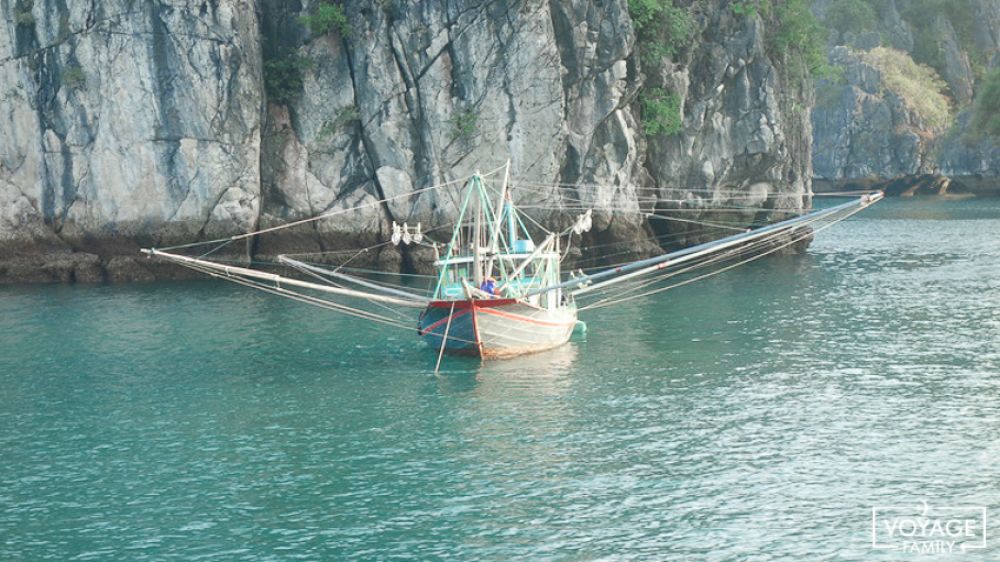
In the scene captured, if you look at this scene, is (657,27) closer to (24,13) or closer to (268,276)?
(24,13)

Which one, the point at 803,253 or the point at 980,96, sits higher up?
the point at 980,96

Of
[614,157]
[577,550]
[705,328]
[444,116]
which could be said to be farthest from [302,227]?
[577,550]

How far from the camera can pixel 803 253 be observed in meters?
81.7

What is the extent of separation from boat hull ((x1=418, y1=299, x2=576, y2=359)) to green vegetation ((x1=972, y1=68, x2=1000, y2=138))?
121 metres

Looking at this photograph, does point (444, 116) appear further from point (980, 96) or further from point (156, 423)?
point (980, 96)

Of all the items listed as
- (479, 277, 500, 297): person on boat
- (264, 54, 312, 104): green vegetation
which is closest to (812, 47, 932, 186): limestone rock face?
(264, 54, 312, 104): green vegetation

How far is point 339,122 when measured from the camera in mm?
69375

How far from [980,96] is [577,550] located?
14411cm

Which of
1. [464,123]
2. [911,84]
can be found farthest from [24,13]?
[911,84]

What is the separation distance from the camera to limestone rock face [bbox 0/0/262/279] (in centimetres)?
6550

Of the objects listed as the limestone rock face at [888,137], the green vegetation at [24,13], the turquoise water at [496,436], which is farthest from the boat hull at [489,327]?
the limestone rock face at [888,137]

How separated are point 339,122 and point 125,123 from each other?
1235 centimetres

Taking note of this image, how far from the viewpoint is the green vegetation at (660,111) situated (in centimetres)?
7388

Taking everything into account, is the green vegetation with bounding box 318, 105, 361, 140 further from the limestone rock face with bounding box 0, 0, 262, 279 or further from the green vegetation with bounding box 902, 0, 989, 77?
the green vegetation with bounding box 902, 0, 989, 77
